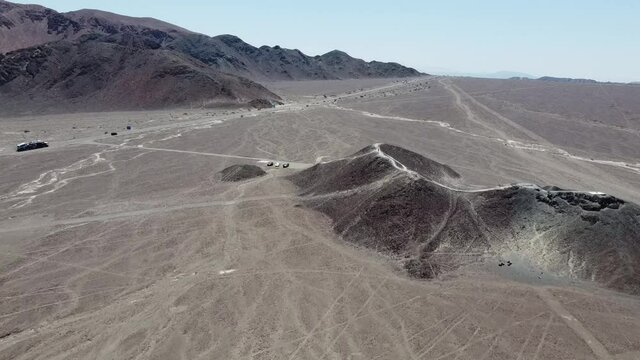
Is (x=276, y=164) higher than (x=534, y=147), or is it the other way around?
(x=276, y=164)

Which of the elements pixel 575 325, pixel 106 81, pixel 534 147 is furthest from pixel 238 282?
pixel 106 81

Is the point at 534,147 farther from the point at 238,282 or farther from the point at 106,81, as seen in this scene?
the point at 106,81

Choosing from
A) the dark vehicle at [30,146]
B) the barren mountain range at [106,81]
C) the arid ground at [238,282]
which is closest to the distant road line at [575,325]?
the arid ground at [238,282]

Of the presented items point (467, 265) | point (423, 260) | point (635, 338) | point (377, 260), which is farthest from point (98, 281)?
point (635, 338)

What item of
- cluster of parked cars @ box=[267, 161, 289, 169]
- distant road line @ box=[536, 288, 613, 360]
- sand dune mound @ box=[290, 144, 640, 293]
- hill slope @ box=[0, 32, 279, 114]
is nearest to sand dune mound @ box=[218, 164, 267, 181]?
cluster of parked cars @ box=[267, 161, 289, 169]

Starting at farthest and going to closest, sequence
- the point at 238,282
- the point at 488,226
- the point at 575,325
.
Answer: the point at 488,226 → the point at 238,282 → the point at 575,325

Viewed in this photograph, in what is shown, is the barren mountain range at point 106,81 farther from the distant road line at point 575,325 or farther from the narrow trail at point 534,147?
the distant road line at point 575,325
